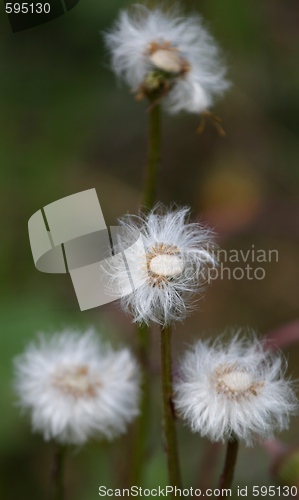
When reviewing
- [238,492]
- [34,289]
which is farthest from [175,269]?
[34,289]

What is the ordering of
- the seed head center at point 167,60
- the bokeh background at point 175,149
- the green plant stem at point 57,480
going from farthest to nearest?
the bokeh background at point 175,149 → the seed head center at point 167,60 → the green plant stem at point 57,480

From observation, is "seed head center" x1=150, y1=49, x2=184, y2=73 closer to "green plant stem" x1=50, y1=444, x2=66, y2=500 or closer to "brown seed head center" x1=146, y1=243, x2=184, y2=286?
"brown seed head center" x1=146, y1=243, x2=184, y2=286

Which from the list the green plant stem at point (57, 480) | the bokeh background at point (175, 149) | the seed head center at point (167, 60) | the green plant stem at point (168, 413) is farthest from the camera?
the bokeh background at point (175, 149)

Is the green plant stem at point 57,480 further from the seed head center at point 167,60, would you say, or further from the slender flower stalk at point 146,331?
the seed head center at point 167,60

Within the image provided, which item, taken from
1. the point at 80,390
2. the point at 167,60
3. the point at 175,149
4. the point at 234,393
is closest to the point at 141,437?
the point at 80,390

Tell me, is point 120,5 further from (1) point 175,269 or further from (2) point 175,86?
(1) point 175,269

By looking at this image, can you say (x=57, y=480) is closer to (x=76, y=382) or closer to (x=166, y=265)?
(x=76, y=382)

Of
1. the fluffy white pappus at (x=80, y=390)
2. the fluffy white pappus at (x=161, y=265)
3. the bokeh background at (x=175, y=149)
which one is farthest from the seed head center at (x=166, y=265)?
the bokeh background at (x=175, y=149)
